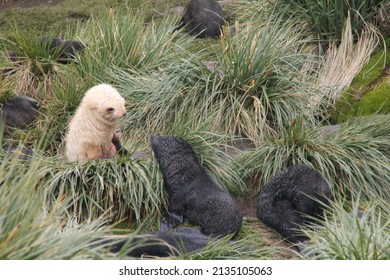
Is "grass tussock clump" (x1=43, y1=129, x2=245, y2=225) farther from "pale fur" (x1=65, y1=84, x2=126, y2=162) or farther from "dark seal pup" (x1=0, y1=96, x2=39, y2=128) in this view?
"dark seal pup" (x1=0, y1=96, x2=39, y2=128)

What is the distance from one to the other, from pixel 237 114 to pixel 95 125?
1.60 m

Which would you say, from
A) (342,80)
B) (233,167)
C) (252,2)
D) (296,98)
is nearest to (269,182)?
(233,167)

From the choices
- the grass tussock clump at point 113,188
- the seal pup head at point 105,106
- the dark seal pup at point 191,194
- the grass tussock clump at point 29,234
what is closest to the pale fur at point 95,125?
the seal pup head at point 105,106

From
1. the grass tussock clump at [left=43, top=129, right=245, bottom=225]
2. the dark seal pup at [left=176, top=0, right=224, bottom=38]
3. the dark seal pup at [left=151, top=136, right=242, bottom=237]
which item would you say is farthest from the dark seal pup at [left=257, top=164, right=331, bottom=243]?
the dark seal pup at [left=176, top=0, right=224, bottom=38]

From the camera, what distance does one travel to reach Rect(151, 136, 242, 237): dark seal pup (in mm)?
7051

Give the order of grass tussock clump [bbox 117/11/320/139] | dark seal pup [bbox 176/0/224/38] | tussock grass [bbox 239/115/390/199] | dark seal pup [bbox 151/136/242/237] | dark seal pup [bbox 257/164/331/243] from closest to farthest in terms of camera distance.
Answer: dark seal pup [bbox 151/136/242/237] → dark seal pup [bbox 257/164/331/243] → tussock grass [bbox 239/115/390/199] → grass tussock clump [bbox 117/11/320/139] → dark seal pup [bbox 176/0/224/38]

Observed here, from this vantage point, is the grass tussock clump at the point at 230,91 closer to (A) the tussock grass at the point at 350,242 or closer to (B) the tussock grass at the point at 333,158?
(B) the tussock grass at the point at 333,158

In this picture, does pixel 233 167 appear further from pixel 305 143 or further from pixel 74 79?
pixel 74 79

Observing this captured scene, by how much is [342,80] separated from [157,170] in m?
2.77

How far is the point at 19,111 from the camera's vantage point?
920cm

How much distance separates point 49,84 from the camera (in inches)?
385

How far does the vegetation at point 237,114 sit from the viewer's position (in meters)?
7.08

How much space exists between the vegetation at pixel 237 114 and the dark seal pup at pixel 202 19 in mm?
316

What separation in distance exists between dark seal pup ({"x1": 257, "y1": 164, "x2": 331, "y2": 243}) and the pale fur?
1334 mm
